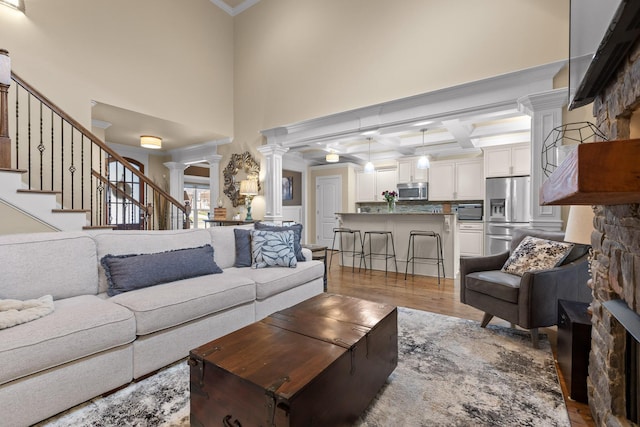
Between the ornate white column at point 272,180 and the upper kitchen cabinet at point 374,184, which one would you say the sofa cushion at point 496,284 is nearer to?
the ornate white column at point 272,180

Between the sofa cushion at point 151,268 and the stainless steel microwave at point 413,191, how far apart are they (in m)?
5.50

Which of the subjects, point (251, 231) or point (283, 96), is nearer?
point (251, 231)

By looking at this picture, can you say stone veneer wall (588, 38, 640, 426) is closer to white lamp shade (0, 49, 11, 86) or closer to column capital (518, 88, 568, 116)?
column capital (518, 88, 568, 116)

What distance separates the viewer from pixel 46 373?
57.4 inches

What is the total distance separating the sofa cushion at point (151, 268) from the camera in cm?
214

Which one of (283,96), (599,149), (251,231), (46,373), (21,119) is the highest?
(283,96)

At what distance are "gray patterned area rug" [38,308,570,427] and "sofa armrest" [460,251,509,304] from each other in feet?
1.63

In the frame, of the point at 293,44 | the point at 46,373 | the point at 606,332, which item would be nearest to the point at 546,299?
the point at 606,332

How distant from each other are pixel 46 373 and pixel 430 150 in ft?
22.4

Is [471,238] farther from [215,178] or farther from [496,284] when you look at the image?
[215,178]

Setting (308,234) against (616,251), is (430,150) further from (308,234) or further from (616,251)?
(616,251)

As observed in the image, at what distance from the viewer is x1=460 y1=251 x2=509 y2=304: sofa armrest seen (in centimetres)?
269

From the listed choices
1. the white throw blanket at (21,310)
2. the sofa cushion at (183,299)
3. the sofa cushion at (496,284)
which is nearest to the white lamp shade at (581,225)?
the sofa cushion at (496,284)

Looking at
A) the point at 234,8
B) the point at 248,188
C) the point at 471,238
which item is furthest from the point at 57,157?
the point at 471,238
